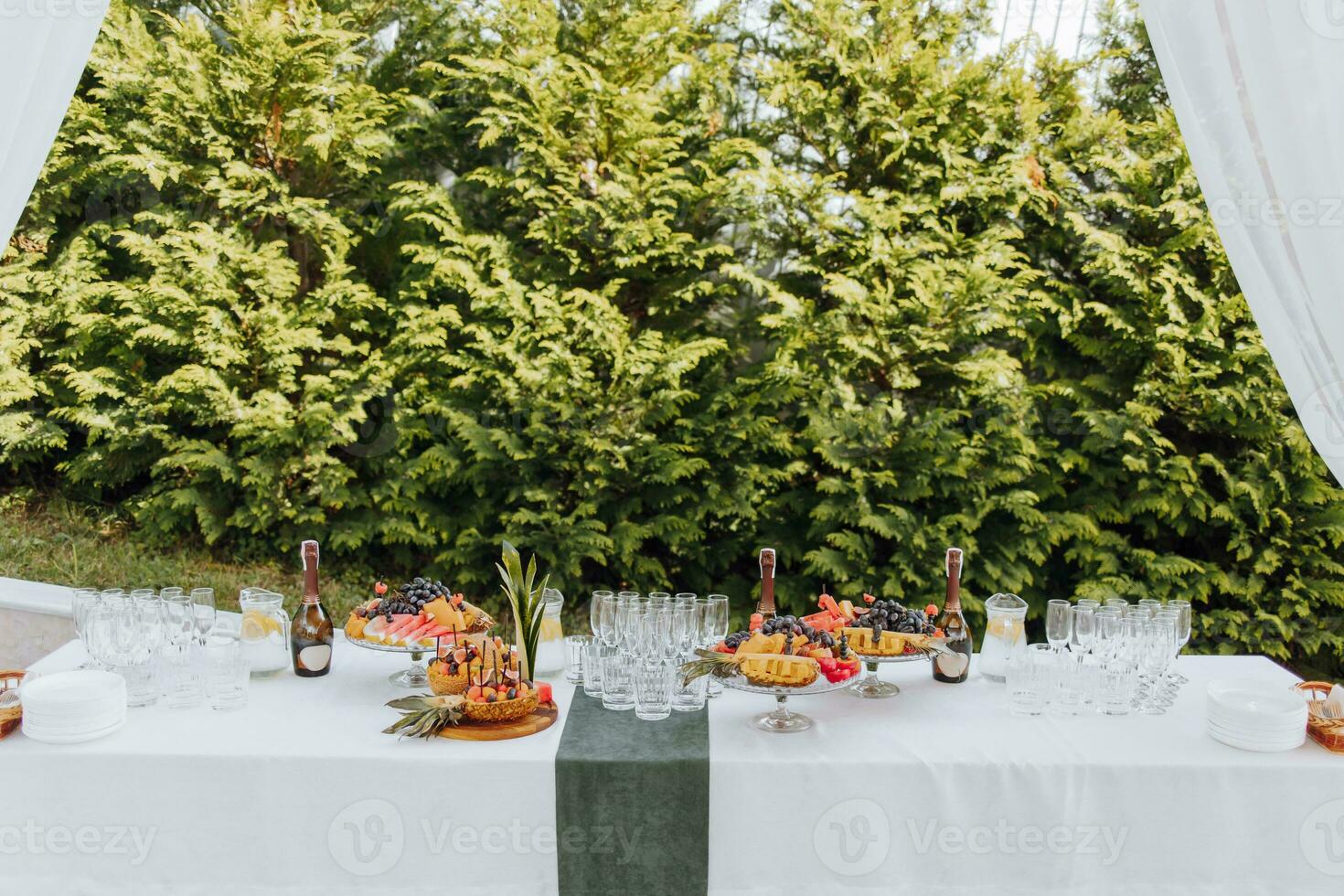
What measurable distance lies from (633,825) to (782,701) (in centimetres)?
39

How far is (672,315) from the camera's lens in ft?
16.5

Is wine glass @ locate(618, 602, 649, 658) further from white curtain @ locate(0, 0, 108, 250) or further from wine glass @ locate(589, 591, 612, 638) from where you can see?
white curtain @ locate(0, 0, 108, 250)

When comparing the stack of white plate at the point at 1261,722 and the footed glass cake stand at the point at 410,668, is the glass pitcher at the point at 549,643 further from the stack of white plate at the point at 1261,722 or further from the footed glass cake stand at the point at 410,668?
the stack of white plate at the point at 1261,722

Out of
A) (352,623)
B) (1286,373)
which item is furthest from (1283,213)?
(352,623)

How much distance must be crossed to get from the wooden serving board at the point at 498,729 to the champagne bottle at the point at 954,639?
87cm

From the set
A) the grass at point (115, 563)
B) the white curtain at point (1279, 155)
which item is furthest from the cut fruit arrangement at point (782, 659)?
the grass at point (115, 563)

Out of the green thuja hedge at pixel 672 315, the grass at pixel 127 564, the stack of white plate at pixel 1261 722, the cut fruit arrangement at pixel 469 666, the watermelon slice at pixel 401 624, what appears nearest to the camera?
the stack of white plate at pixel 1261 722

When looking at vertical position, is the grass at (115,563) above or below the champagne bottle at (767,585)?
below

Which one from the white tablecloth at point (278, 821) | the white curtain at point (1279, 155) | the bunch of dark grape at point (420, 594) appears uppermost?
the white curtain at point (1279, 155)

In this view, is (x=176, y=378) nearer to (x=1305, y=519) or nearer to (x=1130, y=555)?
(x=1130, y=555)

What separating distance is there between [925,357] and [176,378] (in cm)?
347

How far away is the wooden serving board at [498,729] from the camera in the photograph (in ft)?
6.23

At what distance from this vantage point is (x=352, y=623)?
2.28 meters

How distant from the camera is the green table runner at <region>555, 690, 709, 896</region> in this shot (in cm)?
180
